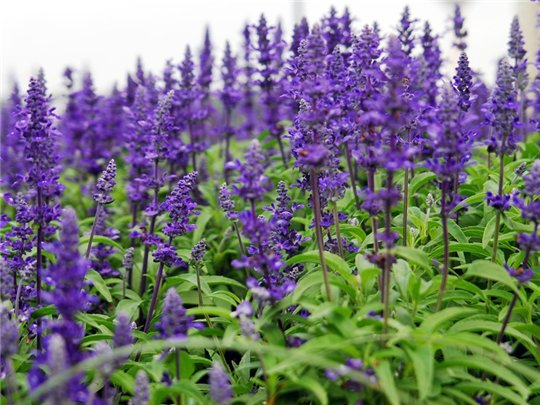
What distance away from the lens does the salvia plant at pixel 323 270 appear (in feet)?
12.4

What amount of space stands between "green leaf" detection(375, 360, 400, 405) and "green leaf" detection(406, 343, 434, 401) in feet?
0.45

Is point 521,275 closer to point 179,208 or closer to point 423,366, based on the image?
point 423,366

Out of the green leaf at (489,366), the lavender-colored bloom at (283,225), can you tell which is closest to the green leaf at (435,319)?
the green leaf at (489,366)

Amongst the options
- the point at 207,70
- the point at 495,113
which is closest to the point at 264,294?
the point at 495,113

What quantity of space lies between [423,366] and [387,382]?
0.77ft

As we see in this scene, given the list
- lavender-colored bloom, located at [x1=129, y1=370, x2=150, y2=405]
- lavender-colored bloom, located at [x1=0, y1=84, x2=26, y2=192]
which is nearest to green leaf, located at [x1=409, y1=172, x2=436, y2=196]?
lavender-colored bloom, located at [x1=129, y1=370, x2=150, y2=405]

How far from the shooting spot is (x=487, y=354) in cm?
407

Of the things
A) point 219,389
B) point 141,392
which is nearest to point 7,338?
point 141,392

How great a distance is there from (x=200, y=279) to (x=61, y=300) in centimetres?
199

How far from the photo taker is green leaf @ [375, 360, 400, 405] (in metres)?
3.46

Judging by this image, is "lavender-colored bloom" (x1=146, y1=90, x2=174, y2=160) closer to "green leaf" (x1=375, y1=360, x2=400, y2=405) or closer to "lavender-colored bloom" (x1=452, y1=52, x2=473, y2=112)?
"lavender-colored bloom" (x1=452, y1=52, x2=473, y2=112)

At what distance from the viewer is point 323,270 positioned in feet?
14.0

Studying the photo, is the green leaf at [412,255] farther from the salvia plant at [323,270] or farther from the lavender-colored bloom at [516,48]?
the lavender-colored bloom at [516,48]

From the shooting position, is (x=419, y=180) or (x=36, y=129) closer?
(x=36, y=129)
